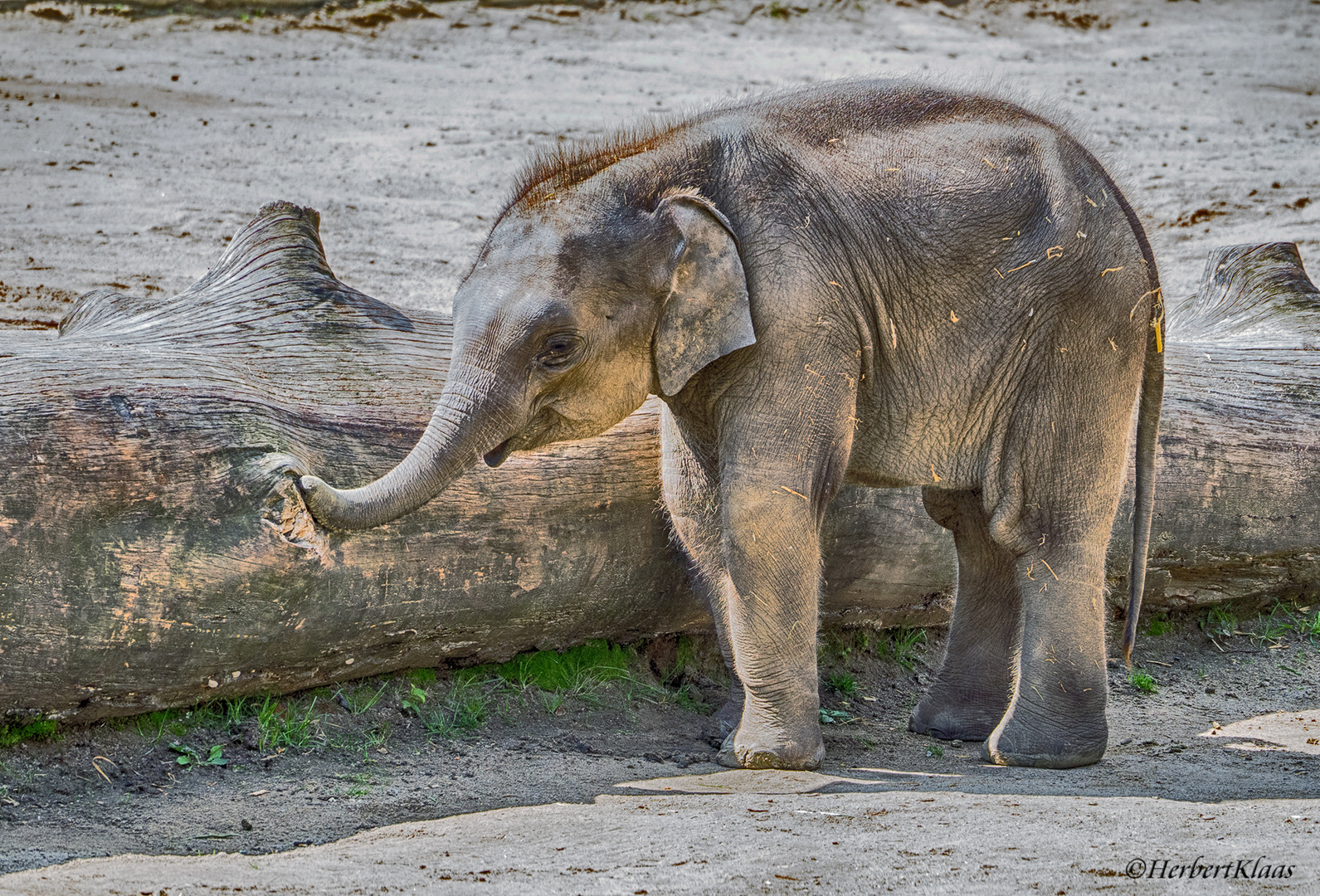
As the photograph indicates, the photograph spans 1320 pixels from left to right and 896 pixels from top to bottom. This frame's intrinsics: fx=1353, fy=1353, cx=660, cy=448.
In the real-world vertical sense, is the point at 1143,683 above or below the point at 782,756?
below

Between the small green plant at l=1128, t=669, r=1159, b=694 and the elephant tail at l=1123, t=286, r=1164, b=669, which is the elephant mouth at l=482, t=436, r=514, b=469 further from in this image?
the small green plant at l=1128, t=669, r=1159, b=694

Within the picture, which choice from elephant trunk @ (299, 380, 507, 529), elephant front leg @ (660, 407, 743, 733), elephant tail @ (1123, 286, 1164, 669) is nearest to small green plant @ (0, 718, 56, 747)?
elephant trunk @ (299, 380, 507, 529)

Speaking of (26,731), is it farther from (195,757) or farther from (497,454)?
(497,454)

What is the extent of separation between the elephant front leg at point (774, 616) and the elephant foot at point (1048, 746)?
0.60 metres

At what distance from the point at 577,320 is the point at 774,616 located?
1.06m

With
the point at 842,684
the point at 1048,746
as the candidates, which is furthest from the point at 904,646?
the point at 1048,746

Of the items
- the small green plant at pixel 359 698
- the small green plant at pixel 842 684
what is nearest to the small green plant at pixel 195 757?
the small green plant at pixel 359 698

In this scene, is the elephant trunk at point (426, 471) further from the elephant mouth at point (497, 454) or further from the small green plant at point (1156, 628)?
the small green plant at point (1156, 628)

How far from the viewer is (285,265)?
15.1 feet

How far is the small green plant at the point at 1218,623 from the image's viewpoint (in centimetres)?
598

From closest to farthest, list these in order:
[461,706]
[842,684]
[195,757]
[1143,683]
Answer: [195,757], [461,706], [842,684], [1143,683]

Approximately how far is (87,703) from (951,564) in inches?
125

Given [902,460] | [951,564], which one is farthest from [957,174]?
[951,564]

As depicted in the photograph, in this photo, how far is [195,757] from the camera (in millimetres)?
3973
